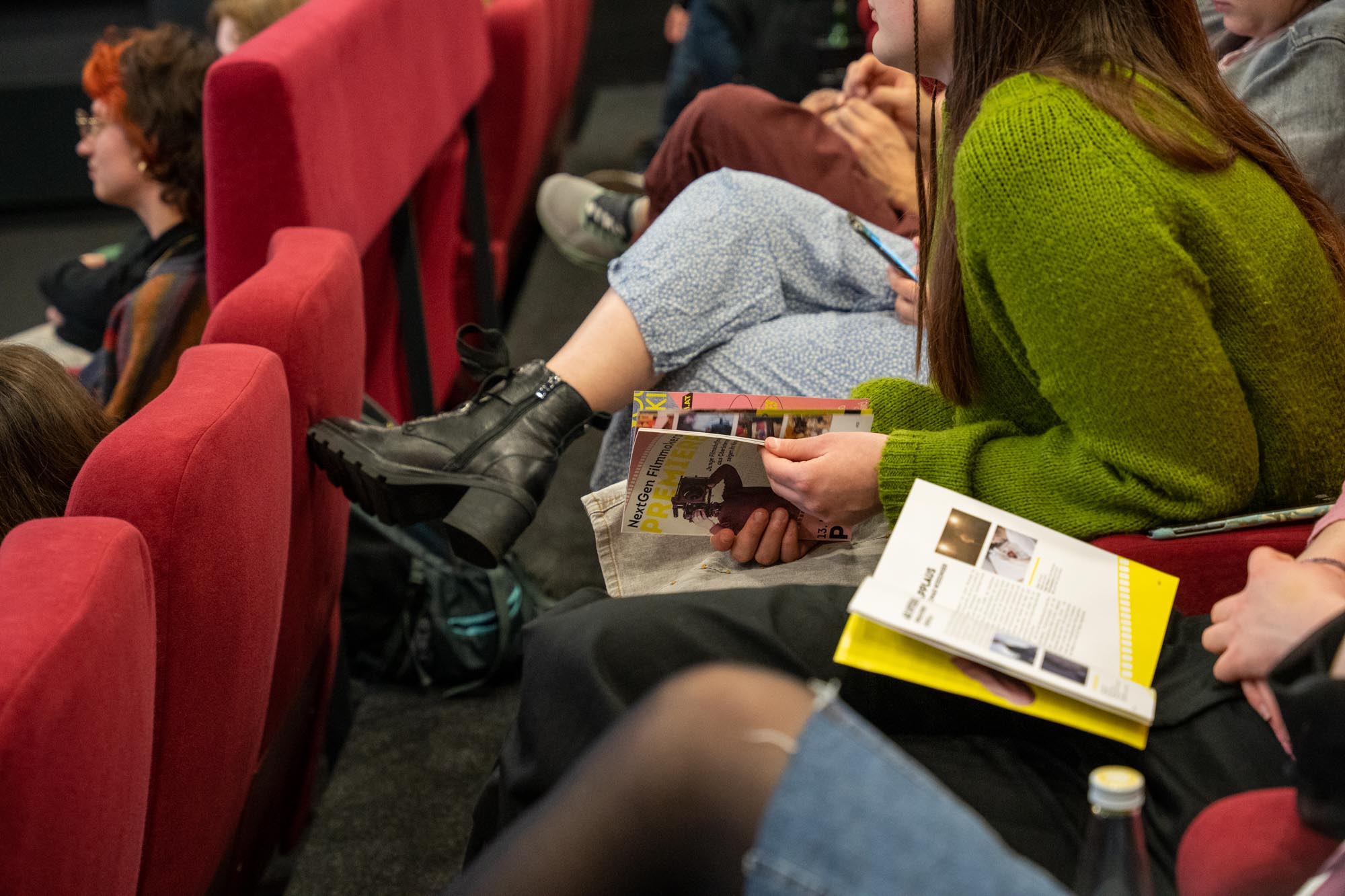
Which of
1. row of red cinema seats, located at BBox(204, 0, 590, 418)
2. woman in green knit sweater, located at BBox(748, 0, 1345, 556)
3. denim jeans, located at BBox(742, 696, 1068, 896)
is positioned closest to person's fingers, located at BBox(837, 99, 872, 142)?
row of red cinema seats, located at BBox(204, 0, 590, 418)

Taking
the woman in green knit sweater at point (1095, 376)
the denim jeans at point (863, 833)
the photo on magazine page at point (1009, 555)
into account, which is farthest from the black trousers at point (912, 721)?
the denim jeans at point (863, 833)

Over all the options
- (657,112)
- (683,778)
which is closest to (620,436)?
(683,778)

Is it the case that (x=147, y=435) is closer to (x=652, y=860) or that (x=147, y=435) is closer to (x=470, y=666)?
(x=652, y=860)

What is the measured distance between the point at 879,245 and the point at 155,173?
1253 mm

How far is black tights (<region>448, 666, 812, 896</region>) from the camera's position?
2.19ft

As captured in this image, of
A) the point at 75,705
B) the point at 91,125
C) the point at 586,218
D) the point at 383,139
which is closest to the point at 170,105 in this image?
the point at 91,125

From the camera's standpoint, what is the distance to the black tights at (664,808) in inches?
26.3

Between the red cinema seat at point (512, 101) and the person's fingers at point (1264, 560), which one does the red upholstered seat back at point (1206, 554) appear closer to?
the person's fingers at point (1264, 560)

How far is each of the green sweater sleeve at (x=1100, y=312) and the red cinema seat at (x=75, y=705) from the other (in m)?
0.70

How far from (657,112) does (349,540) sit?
3759 millimetres

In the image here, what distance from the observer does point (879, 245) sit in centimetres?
172

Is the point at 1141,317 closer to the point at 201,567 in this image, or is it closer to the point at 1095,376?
the point at 1095,376

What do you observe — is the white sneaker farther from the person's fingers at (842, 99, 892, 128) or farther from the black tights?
the black tights

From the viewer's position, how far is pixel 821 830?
0.57m
